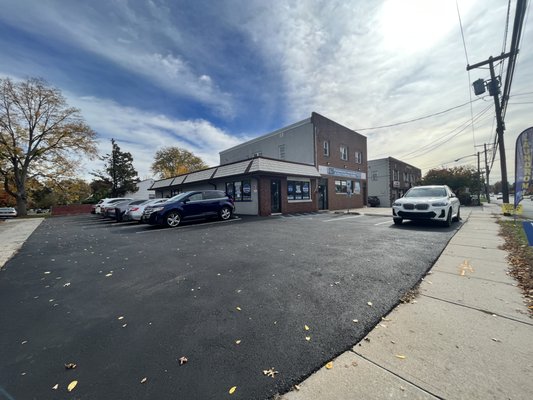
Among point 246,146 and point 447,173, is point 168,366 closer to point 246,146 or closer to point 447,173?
point 246,146

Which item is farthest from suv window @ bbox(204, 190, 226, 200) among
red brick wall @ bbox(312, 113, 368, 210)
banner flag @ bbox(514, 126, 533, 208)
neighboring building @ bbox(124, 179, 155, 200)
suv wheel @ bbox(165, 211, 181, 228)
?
neighboring building @ bbox(124, 179, 155, 200)

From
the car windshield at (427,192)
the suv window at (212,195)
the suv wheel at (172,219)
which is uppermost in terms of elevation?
the suv window at (212,195)

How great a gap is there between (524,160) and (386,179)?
28783mm

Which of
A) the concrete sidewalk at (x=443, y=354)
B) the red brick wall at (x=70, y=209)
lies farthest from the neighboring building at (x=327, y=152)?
the red brick wall at (x=70, y=209)

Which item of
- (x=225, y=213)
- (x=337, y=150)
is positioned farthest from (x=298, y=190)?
(x=337, y=150)

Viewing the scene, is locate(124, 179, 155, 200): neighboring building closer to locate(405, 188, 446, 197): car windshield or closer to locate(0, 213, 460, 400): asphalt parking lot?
locate(0, 213, 460, 400): asphalt parking lot

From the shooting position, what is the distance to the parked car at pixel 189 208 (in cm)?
1062

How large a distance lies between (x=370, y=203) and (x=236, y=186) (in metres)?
22.5

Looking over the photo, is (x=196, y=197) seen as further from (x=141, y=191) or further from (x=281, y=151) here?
(x=141, y=191)

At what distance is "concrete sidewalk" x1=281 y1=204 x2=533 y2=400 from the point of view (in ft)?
5.29

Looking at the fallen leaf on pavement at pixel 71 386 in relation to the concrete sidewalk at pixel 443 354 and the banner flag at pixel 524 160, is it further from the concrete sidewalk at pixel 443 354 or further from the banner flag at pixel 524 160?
the banner flag at pixel 524 160

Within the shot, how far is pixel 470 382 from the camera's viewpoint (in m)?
1.65

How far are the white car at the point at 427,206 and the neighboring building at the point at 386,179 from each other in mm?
25115

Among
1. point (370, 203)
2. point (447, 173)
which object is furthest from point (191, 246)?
point (447, 173)
